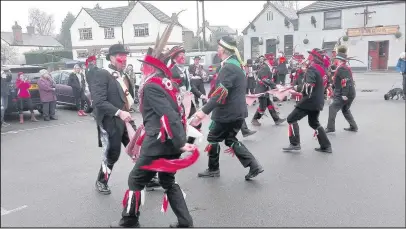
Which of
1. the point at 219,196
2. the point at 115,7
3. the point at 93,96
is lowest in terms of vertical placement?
the point at 219,196

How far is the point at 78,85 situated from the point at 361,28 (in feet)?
80.5

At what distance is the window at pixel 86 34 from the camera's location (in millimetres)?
42375

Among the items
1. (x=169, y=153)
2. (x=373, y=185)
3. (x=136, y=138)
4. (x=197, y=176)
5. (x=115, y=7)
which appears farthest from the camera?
(x=115, y=7)

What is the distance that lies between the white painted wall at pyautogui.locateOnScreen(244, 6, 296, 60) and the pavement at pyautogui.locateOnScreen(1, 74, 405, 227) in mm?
28133

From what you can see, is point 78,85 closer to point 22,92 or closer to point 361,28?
point 22,92


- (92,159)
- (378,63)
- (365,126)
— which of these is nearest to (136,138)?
(92,159)

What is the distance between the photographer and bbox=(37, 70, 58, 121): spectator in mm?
10805

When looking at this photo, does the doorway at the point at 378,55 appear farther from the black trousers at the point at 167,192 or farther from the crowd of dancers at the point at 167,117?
the black trousers at the point at 167,192

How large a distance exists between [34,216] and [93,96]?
1.52 meters

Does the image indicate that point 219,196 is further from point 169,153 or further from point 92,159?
point 92,159

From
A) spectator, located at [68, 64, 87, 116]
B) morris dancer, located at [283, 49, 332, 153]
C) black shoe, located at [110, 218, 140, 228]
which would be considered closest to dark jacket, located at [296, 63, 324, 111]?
morris dancer, located at [283, 49, 332, 153]

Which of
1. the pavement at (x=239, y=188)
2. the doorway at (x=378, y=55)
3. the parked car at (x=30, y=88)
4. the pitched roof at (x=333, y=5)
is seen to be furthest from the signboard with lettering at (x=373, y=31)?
the parked car at (x=30, y=88)

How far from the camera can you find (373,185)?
4938mm

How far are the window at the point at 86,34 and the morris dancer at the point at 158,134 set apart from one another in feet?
136
